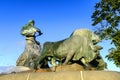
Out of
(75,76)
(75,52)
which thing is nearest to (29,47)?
(75,52)

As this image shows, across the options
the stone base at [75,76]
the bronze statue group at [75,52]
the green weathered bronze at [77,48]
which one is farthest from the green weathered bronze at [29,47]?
the stone base at [75,76]

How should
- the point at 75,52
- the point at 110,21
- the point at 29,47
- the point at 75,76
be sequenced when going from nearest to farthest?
the point at 75,76 < the point at 75,52 < the point at 29,47 < the point at 110,21

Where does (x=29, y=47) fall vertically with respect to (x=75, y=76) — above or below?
above

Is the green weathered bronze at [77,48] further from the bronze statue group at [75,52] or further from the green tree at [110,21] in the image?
the green tree at [110,21]

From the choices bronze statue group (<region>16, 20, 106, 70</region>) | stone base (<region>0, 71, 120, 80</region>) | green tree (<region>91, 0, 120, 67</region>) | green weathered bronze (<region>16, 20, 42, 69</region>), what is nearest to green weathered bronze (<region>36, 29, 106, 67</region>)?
bronze statue group (<region>16, 20, 106, 70</region>)

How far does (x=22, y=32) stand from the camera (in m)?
14.0

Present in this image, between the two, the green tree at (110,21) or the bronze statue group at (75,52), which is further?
the green tree at (110,21)

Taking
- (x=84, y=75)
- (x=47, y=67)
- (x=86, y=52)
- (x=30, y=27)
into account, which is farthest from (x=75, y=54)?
(x=30, y=27)

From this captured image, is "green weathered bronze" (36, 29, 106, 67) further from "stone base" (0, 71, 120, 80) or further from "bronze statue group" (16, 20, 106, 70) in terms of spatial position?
"stone base" (0, 71, 120, 80)

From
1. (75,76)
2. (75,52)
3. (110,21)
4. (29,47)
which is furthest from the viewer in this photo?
(110,21)

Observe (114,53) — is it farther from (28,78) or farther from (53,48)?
(28,78)

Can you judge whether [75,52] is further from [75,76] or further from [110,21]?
[110,21]

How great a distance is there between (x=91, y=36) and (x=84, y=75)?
2.46 metres

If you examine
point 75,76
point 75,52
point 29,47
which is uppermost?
point 29,47
